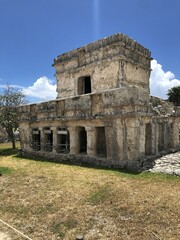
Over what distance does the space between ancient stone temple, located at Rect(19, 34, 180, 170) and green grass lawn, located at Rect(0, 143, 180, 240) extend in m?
1.72

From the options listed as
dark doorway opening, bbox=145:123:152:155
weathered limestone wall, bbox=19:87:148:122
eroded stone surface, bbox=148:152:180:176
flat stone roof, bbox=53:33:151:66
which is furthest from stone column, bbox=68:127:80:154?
flat stone roof, bbox=53:33:151:66

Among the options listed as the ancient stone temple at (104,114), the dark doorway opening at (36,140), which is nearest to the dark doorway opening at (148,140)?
the ancient stone temple at (104,114)

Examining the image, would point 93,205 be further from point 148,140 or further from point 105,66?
point 105,66

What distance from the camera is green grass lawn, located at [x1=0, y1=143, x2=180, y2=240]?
4512mm

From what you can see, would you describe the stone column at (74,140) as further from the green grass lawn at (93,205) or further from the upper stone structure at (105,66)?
the upper stone structure at (105,66)

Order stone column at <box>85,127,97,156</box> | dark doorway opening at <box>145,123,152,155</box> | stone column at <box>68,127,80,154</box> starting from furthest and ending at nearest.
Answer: stone column at <box>68,127,80,154</box> → dark doorway opening at <box>145,123,152,155</box> → stone column at <box>85,127,97,156</box>

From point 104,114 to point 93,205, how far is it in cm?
490

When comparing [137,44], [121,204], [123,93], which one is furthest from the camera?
[137,44]

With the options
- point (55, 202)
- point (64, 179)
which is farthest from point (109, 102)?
point (55, 202)

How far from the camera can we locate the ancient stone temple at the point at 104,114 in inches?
367

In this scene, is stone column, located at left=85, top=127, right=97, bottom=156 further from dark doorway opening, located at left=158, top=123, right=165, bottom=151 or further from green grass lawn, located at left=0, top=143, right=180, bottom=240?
dark doorway opening, located at left=158, top=123, right=165, bottom=151

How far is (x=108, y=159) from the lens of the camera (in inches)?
384

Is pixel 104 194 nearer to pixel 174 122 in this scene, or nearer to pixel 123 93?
pixel 123 93

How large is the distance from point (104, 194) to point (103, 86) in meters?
8.61
